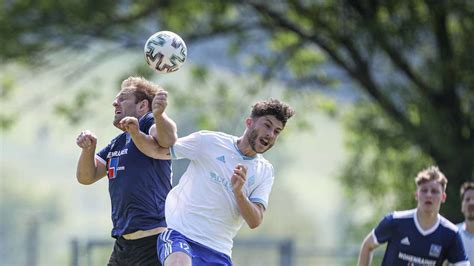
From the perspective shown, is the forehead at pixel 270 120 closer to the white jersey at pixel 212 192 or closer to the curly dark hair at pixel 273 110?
the curly dark hair at pixel 273 110

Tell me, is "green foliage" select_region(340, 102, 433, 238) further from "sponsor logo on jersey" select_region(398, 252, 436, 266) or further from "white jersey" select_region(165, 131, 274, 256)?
"white jersey" select_region(165, 131, 274, 256)

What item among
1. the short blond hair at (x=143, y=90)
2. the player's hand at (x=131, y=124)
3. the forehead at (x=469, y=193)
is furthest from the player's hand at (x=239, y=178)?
the forehead at (x=469, y=193)

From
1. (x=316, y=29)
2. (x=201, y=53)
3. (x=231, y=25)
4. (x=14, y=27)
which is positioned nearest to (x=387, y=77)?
(x=316, y=29)

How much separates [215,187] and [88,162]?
1.07 meters

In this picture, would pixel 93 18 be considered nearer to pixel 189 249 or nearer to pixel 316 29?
pixel 316 29

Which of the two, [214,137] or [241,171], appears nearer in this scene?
[241,171]

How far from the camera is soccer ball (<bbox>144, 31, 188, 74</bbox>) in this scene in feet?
31.5

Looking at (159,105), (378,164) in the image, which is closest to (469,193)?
(159,105)

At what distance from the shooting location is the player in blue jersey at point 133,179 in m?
9.65

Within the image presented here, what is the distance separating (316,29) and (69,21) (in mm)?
4770

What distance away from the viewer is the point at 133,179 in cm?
964

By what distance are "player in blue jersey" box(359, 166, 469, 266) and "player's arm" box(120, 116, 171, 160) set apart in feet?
8.89

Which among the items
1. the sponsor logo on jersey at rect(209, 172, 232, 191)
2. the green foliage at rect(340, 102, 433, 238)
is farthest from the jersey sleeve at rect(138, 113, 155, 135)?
the green foliage at rect(340, 102, 433, 238)

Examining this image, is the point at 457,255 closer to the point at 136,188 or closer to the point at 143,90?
the point at 136,188
